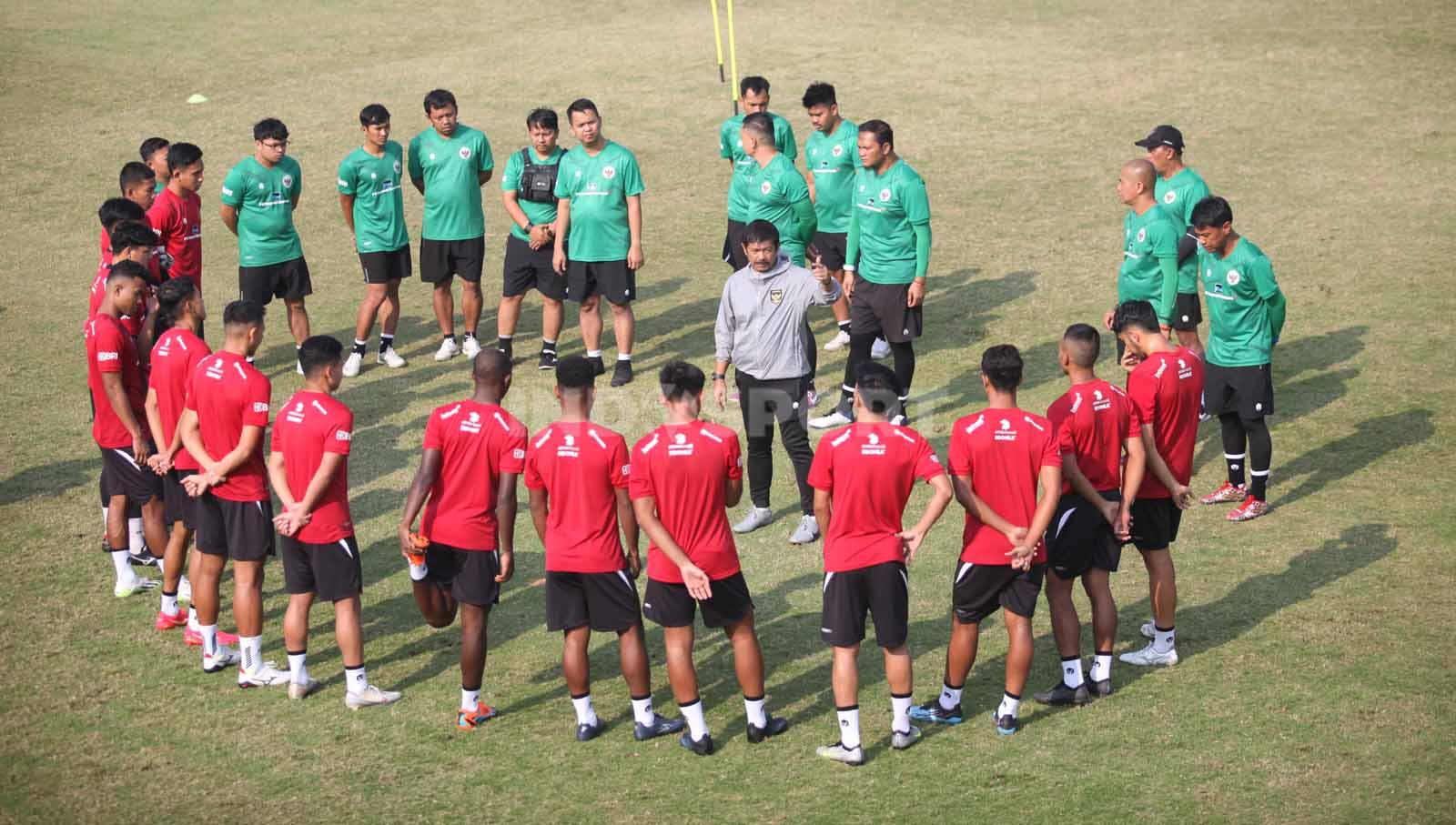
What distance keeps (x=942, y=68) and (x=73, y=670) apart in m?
19.3

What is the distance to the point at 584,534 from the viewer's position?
7.77 m

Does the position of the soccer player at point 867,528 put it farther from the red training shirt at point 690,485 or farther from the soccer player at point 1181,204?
the soccer player at point 1181,204

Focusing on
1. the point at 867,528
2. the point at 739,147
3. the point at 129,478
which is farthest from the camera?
the point at 739,147

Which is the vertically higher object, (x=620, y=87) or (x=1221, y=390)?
(x=620, y=87)

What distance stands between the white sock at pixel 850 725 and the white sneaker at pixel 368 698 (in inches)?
106

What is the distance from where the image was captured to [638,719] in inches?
317

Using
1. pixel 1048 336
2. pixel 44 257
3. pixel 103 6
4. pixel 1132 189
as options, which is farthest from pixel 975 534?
pixel 103 6

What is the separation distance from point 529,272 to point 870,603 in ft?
24.8

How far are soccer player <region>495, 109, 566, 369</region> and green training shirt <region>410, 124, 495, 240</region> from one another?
40 centimetres

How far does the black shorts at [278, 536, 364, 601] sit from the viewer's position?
8383 mm

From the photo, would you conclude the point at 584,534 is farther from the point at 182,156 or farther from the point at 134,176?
the point at 182,156

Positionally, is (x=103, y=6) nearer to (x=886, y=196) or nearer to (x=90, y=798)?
(x=886, y=196)

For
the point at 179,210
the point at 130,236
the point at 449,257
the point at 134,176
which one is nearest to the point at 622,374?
the point at 449,257

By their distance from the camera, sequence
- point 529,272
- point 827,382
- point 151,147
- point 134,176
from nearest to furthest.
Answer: point 134,176 < point 151,147 < point 827,382 < point 529,272
